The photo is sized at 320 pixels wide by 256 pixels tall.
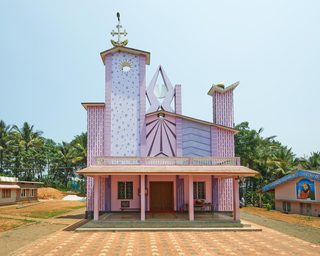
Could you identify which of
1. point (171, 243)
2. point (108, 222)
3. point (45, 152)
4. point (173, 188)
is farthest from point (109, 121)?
point (45, 152)

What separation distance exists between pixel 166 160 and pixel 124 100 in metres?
5.30

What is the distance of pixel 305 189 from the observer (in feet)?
76.6

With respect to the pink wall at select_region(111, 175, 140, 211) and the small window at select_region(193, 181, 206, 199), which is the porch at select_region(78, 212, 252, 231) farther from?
the small window at select_region(193, 181, 206, 199)

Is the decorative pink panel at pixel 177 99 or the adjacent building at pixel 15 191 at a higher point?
the decorative pink panel at pixel 177 99

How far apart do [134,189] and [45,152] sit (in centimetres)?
3629

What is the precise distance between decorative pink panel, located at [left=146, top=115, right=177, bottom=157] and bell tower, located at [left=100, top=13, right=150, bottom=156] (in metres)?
0.47

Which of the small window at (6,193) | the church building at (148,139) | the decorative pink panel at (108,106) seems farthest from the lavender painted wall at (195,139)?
the small window at (6,193)

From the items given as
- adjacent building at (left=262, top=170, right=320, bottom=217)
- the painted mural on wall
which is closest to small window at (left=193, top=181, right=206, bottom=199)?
adjacent building at (left=262, top=170, right=320, bottom=217)

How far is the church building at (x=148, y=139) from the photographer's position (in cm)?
2017

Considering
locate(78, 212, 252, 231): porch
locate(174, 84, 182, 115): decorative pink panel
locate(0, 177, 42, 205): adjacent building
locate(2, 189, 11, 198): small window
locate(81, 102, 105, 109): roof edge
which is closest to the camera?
locate(78, 212, 252, 231): porch

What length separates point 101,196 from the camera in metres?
20.1

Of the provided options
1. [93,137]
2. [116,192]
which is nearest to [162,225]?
[116,192]

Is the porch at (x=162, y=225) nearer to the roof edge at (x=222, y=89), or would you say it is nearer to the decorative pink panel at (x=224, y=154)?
the decorative pink panel at (x=224, y=154)

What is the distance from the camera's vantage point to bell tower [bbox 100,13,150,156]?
67.9 feet
